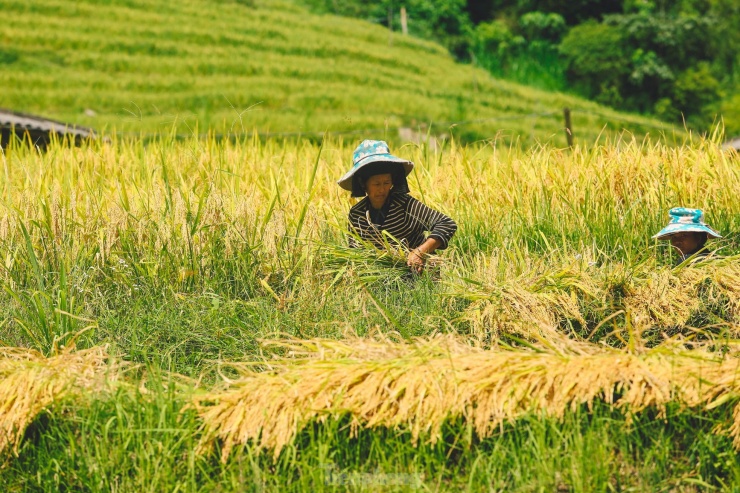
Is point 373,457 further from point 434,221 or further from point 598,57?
point 598,57

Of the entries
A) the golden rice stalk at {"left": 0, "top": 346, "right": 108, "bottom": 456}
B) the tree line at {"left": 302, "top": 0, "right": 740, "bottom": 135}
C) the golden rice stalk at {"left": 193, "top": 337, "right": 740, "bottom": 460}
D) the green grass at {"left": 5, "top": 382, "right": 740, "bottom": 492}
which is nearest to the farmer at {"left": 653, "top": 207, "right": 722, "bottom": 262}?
the golden rice stalk at {"left": 193, "top": 337, "right": 740, "bottom": 460}

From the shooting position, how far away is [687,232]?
13.7 ft

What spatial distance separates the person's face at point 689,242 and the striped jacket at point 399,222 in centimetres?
105

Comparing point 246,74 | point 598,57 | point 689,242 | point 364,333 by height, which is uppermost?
point 598,57

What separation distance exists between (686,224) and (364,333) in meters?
1.50

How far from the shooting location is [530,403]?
289 centimetres

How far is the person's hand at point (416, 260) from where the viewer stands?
3.97 meters

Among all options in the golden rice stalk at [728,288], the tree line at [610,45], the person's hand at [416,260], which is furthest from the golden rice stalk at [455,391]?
the tree line at [610,45]

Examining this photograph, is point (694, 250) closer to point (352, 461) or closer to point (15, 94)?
point (352, 461)

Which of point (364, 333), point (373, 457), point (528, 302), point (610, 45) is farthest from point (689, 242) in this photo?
point (610, 45)

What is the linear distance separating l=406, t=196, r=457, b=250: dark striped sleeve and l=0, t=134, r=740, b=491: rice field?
14 centimetres

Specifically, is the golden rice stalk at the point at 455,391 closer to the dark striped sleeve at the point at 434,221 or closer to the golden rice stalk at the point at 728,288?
the golden rice stalk at the point at 728,288

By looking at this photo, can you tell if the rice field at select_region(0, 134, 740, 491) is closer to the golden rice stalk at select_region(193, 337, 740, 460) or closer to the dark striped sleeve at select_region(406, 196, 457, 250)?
the golden rice stalk at select_region(193, 337, 740, 460)

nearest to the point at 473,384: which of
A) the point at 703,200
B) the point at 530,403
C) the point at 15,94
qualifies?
the point at 530,403
